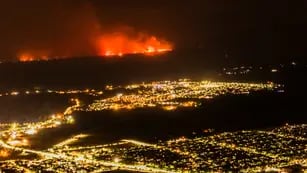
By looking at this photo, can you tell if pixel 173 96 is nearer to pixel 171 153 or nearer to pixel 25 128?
pixel 25 128

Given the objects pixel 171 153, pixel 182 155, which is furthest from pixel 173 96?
pixel 182 155

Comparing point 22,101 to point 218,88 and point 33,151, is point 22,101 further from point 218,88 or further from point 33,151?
point 33,151

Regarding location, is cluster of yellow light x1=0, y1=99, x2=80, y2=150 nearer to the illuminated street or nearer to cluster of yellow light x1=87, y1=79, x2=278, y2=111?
the illuminated street

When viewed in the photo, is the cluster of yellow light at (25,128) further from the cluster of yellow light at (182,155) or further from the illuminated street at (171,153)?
the cluster of yellow light at (182,155)

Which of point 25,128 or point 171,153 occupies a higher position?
point 25,128

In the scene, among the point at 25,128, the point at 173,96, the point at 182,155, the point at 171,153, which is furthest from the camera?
the point at 173,96

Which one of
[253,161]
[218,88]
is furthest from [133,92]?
[253,161]

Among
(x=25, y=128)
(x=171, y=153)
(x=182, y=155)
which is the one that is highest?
(x=25, y=128)

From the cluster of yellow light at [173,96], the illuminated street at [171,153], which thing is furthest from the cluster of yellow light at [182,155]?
the cluster of yellow light at [173,96]

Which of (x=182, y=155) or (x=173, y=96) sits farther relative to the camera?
(x=173, y=96)
